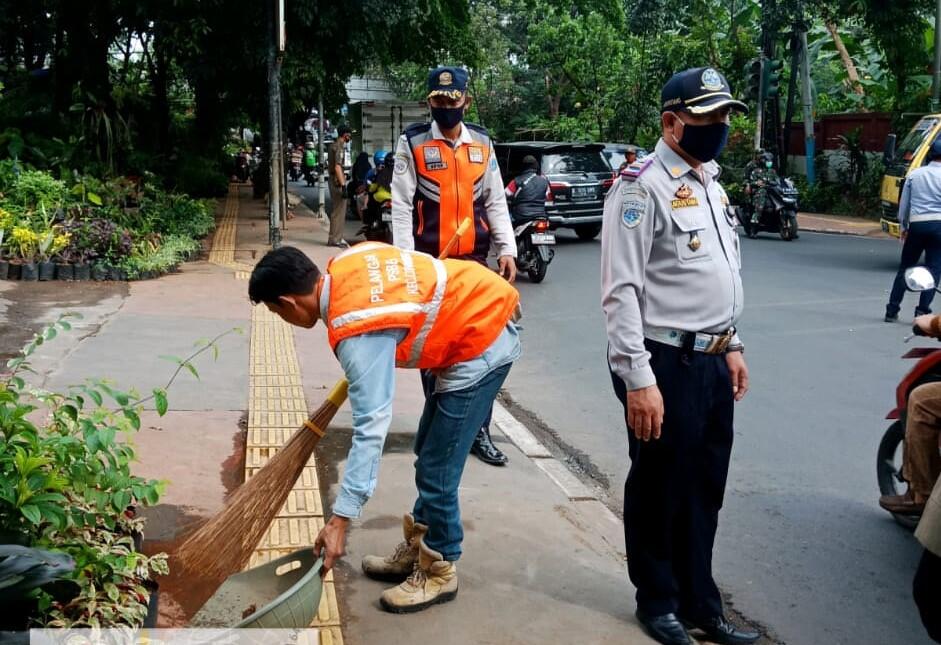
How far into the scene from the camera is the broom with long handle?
125 inches

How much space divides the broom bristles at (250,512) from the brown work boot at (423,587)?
0.60 m

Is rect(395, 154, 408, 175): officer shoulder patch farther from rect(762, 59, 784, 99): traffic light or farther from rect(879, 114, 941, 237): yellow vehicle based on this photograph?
rect(762, 59, 784, 99): traffic light

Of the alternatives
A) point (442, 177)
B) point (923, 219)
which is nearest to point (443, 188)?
point (442, 177)

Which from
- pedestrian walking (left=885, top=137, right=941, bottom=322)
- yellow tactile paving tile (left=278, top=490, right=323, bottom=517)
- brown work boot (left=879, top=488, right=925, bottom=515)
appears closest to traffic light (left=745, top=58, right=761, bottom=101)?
pedestrian walking (left=885, top=137, right=941, bottom=322)

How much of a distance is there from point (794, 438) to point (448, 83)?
304 centimetres

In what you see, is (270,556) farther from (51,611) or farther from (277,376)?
(277,376)

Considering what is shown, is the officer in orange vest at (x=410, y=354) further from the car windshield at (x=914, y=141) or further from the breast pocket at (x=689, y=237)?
the car windshield at (x=914, y=141)

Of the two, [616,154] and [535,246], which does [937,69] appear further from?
[535,246]

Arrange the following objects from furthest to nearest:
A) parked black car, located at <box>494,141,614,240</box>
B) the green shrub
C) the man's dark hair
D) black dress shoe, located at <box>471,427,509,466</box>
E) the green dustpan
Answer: the green shrub < parked black car, located at <box>494,141,614,240</box> < black dress shoe, located at <box>471,427,509,466</box> < the green dustpan < the man's dark hair

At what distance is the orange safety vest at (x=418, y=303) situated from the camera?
296cm

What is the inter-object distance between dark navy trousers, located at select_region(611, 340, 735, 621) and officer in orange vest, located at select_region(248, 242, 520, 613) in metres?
0.50

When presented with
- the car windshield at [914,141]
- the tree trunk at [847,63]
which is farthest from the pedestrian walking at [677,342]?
the tree trunk at [847,63]

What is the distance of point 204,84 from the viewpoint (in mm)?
19516

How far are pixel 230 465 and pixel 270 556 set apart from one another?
1.23 m
